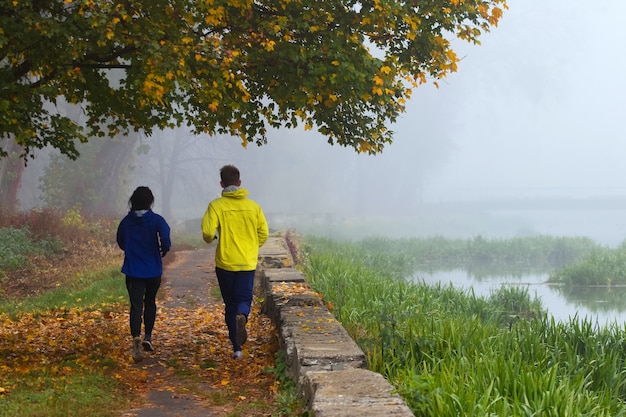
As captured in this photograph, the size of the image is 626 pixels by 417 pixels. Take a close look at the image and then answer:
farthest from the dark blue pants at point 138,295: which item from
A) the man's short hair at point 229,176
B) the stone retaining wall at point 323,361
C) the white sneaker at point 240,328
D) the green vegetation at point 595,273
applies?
the green vegetation at point 595,273

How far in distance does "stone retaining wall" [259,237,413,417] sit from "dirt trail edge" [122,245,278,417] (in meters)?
0.36

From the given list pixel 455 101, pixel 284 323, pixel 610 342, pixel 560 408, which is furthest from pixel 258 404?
pixel 455 101

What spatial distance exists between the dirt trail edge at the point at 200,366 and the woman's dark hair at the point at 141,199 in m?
1.66

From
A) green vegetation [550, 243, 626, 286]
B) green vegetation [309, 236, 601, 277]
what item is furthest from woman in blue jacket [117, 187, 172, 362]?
green vegetation [309, 236, 601, 277]

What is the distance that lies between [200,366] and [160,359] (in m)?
0.60

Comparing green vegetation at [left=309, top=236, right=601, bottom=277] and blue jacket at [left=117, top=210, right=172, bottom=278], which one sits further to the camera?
green vegetation at [left=309, top=236, right=601, bottom=277]

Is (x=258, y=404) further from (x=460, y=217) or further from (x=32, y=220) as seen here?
(x=460, y=217)

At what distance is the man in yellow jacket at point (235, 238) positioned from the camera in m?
7.50

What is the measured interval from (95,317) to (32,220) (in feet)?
36.7

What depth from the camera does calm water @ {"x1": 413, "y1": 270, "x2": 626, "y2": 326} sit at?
2012 centimetres

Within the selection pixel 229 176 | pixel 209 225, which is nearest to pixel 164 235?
pixel 209 225

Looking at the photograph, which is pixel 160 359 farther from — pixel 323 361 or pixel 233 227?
pixel 323 361

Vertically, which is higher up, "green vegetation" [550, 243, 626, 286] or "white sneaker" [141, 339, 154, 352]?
"white sneaker" [141, 339, 154, 352]

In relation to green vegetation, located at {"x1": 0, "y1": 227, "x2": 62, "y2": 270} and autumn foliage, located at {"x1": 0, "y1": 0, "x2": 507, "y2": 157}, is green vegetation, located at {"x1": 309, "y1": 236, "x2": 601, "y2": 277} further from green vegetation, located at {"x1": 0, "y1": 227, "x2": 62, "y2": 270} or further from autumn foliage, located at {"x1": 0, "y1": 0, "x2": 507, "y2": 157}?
autumn foliage, located at {"x1": 0, "y1": 0, "x2": 507, "y2": 157}
